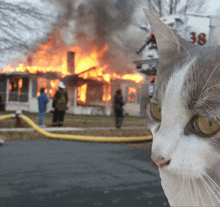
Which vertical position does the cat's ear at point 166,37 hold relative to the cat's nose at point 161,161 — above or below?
above

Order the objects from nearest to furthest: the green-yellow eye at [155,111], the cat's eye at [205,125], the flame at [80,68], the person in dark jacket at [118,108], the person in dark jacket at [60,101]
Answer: the cat's eye at [205,125], the green-yellow eye at [155,111], the person in dark jacket at [118,108], the person in dark jacket at [60,101], the flame at [80,68]

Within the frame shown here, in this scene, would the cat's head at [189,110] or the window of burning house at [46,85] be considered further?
the window of burning house at [46,85]

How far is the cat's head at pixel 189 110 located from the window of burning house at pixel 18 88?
859 inches

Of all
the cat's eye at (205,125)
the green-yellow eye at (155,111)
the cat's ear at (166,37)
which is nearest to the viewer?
the cat's eye at (205,125)

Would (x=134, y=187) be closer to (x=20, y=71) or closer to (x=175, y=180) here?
(x=175, y=180)

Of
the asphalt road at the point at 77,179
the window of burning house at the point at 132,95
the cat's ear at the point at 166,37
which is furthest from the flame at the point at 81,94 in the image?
the cat's ear at the point at 166,37

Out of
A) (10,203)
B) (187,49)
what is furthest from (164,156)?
(10,203)

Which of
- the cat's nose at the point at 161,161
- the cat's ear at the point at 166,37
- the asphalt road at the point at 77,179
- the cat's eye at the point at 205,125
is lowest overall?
the asphalt road at the point at 77,179

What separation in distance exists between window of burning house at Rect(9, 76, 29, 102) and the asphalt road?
57.4 feet

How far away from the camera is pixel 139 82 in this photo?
20.2 meters

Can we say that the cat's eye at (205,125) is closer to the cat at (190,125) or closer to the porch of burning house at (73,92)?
the cat at (190,125)

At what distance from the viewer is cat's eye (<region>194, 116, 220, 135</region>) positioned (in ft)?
2.56

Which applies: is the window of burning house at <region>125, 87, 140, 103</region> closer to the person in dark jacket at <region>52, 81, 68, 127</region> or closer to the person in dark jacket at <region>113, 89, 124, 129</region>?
the person in dark jacket at <region>113, 89, 124, 129</region>

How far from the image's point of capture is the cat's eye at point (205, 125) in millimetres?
779
